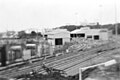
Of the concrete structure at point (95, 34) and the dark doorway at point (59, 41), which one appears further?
the concrete structure at point (95, 34)

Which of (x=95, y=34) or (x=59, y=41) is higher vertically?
(x=95, y=34)

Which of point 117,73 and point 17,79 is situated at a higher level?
point 117,73

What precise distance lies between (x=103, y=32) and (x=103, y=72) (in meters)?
35.8

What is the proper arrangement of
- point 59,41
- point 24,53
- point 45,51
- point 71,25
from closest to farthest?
point 24,53 < point 45,51 < point 59,41 < point 71,25

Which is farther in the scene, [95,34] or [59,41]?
[95,34]

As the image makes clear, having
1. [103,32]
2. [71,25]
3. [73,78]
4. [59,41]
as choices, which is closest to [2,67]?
[73,78]

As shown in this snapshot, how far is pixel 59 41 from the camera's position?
33.6m

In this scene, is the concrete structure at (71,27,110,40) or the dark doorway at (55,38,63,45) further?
the concrete structure at (71,27,110,40)

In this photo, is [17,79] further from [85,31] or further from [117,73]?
[85,31]

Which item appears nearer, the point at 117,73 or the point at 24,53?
the point at 117,73

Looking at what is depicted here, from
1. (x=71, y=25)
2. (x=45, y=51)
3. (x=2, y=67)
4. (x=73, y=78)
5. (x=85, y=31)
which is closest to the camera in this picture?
(x=73, y=78)

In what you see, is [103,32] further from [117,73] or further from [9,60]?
[117,73]

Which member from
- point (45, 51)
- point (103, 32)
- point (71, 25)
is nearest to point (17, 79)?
point (45, 51)

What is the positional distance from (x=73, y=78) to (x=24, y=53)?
24.8 feet
